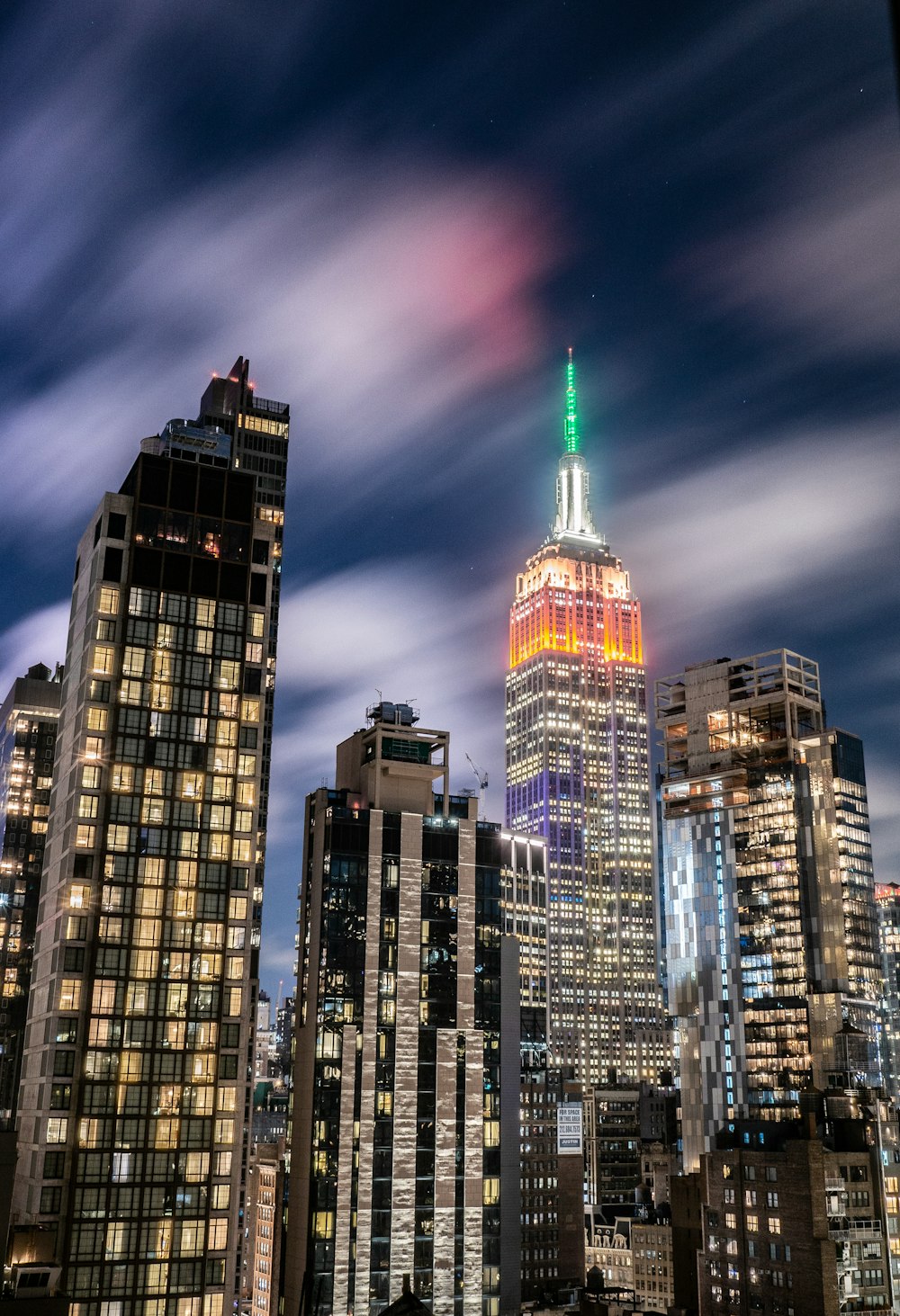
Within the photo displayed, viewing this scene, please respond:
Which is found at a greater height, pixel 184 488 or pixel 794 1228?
pixel 184 488

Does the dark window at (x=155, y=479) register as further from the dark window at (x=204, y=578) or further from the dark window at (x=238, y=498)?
the dark window at (x=204, y=578)

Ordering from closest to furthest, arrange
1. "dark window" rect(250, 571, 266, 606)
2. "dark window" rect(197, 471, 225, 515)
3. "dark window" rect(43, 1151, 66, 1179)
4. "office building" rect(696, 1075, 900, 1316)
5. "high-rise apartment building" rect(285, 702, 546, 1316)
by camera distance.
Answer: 1. "dark window" rect(43, 1151, 66, 1179)
2. "dark window" rect(197, 471, 225, 515)
3. "dark window" rect(250, 571, 266, 606)
4. "office building" rect(696, 1075, 900, 1316)
5. "high-rise apartment building" rect(285, 702, 546, 1316)

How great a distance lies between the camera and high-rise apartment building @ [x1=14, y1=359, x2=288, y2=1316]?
125 metres

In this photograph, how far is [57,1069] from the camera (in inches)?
5044

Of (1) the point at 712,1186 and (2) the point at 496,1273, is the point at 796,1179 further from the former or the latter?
(2) the point at 496,1273

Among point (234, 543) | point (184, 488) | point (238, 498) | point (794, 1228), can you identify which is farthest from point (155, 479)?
point (794, 1228)

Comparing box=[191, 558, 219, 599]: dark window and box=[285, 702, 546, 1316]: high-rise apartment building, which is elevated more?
box=[191, 558, 219, 599]: dark window

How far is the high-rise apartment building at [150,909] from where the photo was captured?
12506 centimetres

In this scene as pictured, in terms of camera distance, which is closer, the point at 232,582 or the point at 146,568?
the point at 146,568

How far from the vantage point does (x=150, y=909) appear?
447 feet

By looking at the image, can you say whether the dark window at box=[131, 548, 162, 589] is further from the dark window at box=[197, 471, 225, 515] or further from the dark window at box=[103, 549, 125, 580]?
the dark window at box=[197, 471, 225, 515]

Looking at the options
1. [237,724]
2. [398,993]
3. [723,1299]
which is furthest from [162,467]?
[723,1299]

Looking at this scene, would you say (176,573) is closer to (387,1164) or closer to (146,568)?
(146,568)

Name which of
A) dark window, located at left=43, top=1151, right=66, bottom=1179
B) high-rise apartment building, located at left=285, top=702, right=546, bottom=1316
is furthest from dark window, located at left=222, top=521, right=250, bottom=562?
high-rise apartment building, located at left=285, top=702, right=546, bottom=1316
